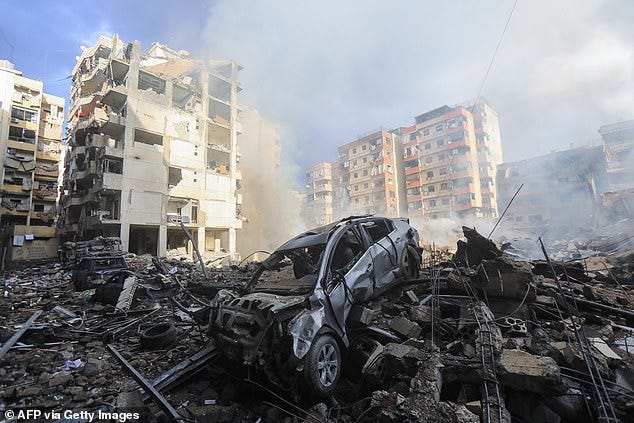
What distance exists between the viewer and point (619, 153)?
34.5m

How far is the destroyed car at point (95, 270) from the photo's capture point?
399 inches

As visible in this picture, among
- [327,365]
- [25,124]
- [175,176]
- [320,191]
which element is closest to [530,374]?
[327,365]

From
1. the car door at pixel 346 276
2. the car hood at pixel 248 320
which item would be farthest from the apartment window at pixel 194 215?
the car hood at pixel 248 320

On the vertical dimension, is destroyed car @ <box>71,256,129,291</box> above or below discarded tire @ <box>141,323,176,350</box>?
above

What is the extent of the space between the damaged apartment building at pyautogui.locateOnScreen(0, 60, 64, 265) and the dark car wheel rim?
37.7m

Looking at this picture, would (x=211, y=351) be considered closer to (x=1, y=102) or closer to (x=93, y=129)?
(x=93, y=129)

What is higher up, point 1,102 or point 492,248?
point 1,102

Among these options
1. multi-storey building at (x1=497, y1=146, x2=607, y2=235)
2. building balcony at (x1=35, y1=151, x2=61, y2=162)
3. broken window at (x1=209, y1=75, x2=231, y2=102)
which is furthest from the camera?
building balcony at (x1=35, y1=151, x2=61, y2=162)

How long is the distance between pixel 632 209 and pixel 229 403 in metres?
34.0

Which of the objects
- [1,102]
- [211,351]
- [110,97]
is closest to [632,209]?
[211,351]

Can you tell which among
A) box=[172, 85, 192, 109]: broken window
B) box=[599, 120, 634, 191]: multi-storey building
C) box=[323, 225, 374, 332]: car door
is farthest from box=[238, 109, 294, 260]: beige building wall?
box=[599, 120, 634, 191]: multi-storey building

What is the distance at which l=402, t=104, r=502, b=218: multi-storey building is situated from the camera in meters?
43.4

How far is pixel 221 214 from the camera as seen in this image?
30.2 metres

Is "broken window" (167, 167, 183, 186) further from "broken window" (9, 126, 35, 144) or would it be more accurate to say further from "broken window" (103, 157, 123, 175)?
"broken window" (9, 126, 35, 144)
